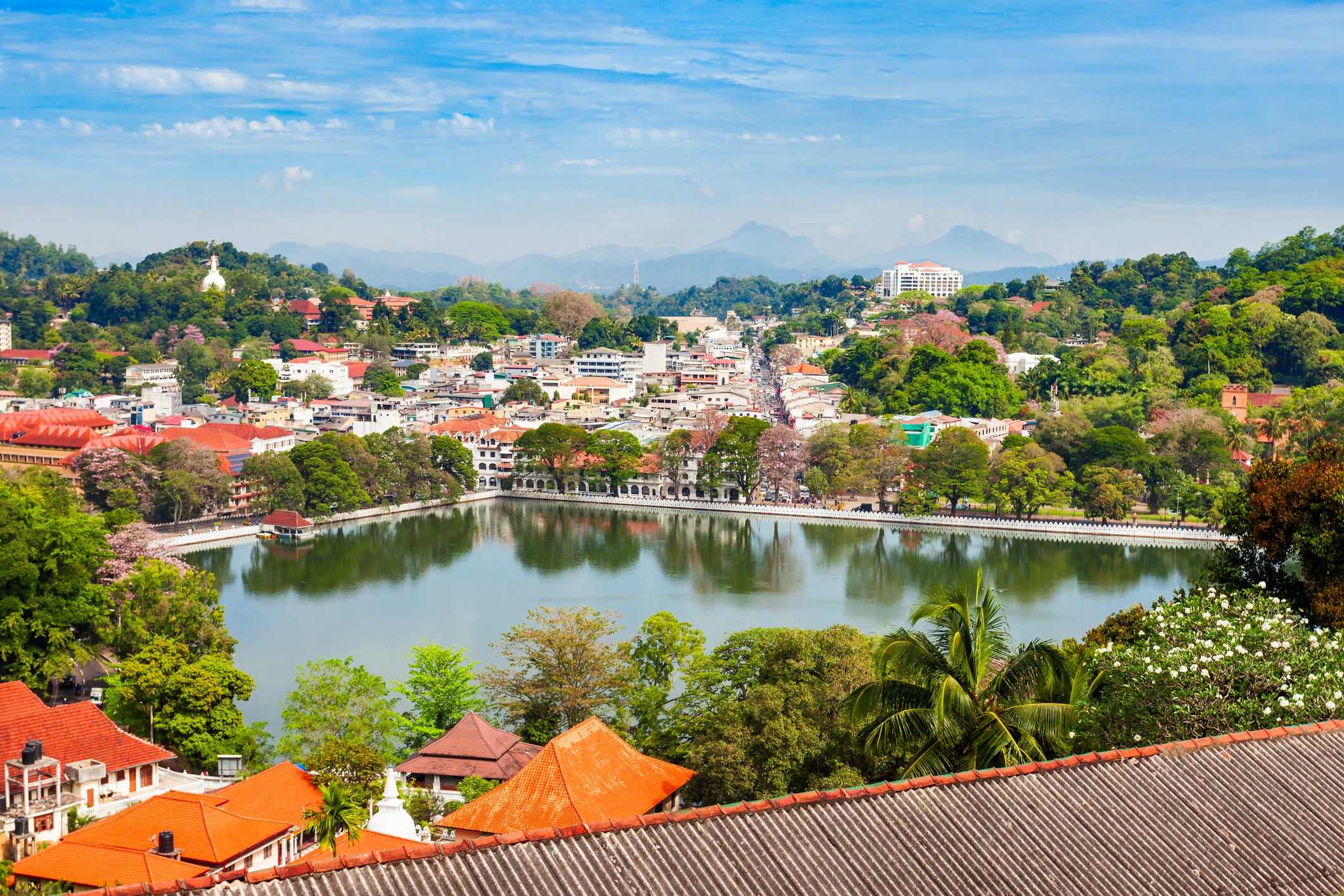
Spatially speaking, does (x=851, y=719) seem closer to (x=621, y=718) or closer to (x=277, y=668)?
(x=621, y=718)

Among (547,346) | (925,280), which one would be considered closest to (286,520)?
(547,346)

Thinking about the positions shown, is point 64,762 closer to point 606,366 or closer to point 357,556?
point 357,556

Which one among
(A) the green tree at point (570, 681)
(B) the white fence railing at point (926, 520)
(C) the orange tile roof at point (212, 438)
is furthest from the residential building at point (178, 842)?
(C) the orange tile roof at point (212, 438)

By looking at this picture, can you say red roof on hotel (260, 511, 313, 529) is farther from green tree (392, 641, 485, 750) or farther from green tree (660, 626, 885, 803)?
green tree (660, 626, 885, 803)

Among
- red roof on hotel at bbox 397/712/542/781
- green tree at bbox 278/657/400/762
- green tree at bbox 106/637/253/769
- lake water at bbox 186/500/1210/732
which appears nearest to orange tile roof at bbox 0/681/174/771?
green tree at bbox 106/637/253/769

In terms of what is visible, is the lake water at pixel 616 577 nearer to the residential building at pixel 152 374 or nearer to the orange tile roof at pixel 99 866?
the orange tile roof at pixel 99 866
